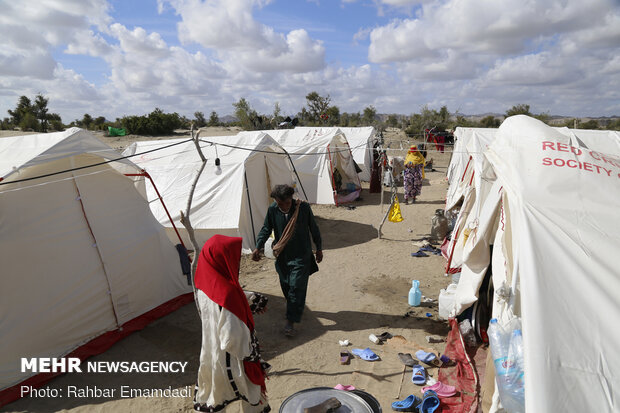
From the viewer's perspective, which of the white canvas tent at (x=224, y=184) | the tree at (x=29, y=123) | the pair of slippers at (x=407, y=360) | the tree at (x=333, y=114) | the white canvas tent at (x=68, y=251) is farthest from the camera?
the tree at (x=333, y=114)

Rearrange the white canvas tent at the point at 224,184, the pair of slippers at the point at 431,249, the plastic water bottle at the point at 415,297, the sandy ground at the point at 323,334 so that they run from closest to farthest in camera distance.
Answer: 1. the sandy ground at the point at 323,334
2. the plastic water bottle at the point at 415,297
3. the pair of slippers at the point at 431,249
4. the white canvas tent at the point at 224,184

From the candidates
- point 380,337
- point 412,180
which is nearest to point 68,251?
point 380,337

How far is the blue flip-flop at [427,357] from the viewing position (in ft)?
13.0

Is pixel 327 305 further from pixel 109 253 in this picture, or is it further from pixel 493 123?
pixel 493 123

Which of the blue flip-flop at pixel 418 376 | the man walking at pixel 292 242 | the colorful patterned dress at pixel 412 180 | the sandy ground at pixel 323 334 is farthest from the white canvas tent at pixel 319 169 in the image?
the blue flip-flop at pixel 418 376

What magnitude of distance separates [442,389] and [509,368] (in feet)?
3.75

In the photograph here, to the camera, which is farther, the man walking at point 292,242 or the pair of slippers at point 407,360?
the man walking at point 292,242

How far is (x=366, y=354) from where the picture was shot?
414 cm

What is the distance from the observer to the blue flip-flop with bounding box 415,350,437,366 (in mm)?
3949

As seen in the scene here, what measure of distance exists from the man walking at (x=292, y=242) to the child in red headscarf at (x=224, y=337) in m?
1.66

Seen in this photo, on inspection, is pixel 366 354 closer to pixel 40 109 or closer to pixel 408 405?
pixel 408 405

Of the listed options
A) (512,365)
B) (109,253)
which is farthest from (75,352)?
(512,365)

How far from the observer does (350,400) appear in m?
2.37
